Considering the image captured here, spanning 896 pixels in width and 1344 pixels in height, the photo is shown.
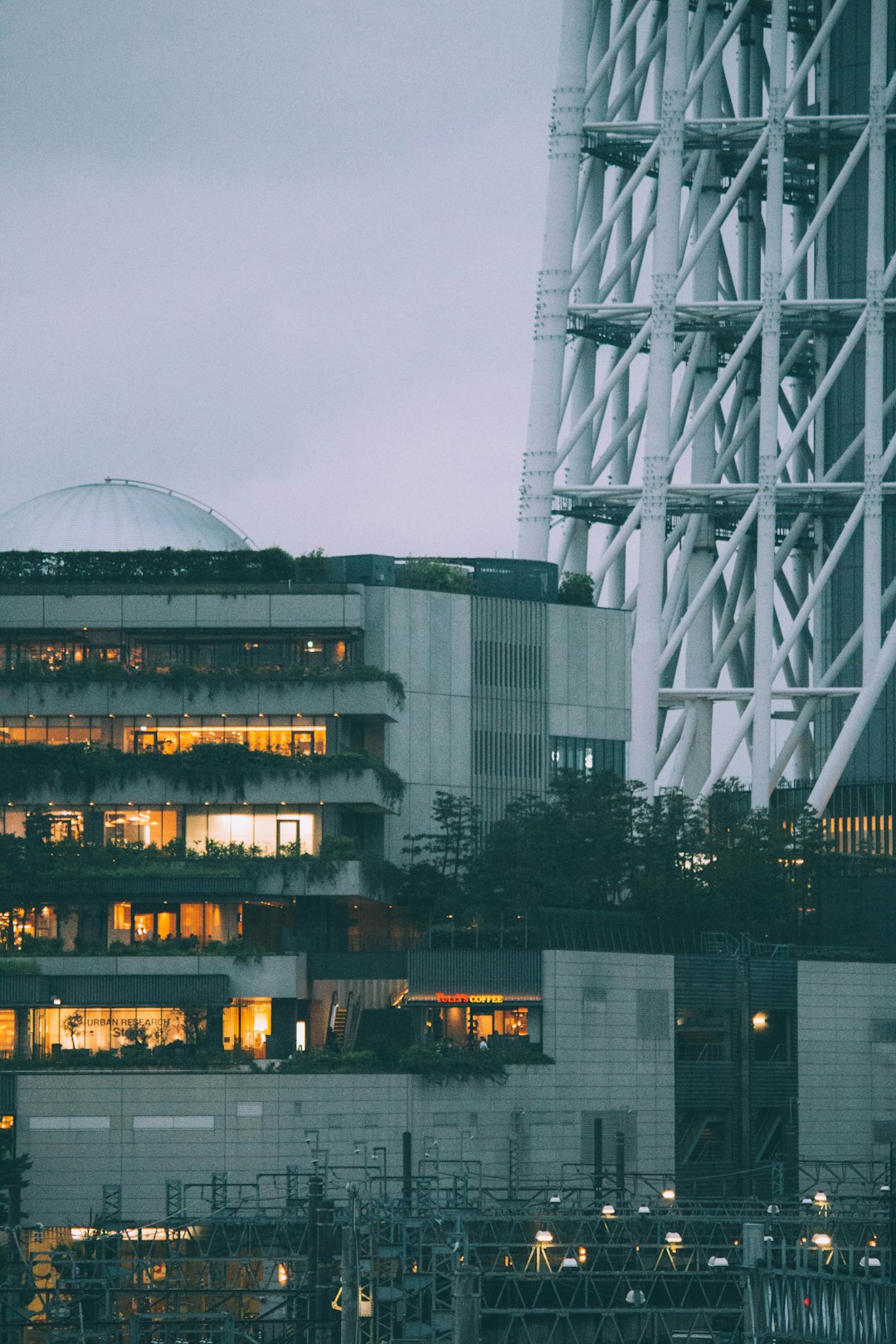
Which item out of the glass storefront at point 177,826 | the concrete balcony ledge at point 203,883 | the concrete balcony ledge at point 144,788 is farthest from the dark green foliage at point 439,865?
the concrete balcony ledge at point 144,788

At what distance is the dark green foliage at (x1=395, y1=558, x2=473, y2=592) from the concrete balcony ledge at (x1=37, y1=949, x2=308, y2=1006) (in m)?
23.6

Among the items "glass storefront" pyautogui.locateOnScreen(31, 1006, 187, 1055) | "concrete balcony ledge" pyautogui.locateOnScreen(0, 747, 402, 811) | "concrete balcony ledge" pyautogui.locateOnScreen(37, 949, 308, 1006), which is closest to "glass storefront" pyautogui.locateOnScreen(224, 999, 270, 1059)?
"concrete balcony ledge" pyautogui.locateOnScreen(37, 949, 308, 1006)

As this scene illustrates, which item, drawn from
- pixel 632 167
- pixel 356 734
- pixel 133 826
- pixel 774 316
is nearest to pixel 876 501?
pixel 774 316

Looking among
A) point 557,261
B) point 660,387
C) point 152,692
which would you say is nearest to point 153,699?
point 152,692

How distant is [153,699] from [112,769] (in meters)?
4.04

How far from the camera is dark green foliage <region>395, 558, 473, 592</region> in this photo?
143 meters

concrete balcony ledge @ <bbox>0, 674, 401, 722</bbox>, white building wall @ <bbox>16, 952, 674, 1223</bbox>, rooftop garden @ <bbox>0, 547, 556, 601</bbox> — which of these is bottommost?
white building wall @ <bbox>16, 952, 674, 1223</bbox>

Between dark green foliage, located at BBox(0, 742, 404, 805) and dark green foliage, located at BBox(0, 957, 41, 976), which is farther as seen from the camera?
dark green foliage, located at BBox(0, 742, 404, 805)

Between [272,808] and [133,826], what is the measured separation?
21.0ft

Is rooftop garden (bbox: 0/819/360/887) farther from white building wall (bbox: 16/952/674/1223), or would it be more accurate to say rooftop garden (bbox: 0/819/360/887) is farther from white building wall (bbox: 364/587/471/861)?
white building wall (bbox: 16/952/674/1223)

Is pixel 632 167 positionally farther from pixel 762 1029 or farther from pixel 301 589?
pixel 762 1029

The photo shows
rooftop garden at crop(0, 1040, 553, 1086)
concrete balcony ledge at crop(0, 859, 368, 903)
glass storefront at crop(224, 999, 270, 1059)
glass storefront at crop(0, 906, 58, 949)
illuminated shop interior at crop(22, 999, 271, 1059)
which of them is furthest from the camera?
glass storefront at crop(0, 906, 58, 949)

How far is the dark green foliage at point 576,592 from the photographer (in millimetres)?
149500

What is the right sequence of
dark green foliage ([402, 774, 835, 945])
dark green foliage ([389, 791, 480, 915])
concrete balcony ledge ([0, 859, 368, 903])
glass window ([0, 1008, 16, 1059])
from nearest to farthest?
glass window ([0, 1008, 16, 1059]) < concrete balcony ledge ([0, 859, 368, 903]) < dark green foliage ([402, 774, 835, 945]) < dark green foliage ([389, 791, 480, 915])
